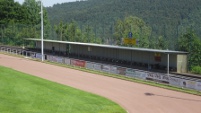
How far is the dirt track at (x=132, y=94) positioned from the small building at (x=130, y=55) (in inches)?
240

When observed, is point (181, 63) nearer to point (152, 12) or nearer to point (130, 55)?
point (130, 55)

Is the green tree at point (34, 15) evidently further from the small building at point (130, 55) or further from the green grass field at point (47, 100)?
the green grass field at point (47, 100)

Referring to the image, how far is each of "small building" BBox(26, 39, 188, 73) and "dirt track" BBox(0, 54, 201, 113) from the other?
6.10 m

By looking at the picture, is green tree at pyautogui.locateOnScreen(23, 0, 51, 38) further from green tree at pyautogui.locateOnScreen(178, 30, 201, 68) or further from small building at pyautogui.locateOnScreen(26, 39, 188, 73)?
green tree at pyautogui.locateOnScreen(178, 30, 201, 68)

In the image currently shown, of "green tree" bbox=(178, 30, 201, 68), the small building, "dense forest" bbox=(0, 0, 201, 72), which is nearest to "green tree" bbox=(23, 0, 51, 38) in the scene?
"dense forest" bbox=(0, 0, 201, 72)

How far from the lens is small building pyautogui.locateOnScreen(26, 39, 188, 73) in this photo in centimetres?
3274

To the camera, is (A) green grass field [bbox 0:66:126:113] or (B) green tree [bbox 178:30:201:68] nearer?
(A) green grass field [bbox 0:66:126:113]

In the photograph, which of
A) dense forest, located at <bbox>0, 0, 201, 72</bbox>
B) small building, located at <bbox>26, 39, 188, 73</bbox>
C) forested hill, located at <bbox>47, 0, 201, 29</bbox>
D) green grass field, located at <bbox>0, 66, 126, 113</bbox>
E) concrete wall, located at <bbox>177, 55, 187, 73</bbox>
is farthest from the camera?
forested hill, located at <bbox>47, 0, 201, 29</bbox>

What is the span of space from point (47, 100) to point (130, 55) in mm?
22154

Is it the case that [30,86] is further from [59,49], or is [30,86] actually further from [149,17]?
[149,17]

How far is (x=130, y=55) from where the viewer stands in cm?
3988

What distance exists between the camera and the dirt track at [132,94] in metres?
19.1

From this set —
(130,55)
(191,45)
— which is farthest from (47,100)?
(191,45)

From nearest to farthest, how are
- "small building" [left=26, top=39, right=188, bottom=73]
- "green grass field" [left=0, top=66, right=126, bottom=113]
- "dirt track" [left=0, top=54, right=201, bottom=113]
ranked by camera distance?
1. "green grass field" [left=0, top=66, right=126, bottom=113]
2. "dirt track" [left=0, top=54, right=201, bottom=113]
3. "small building" [left=26, top=39, right=188, bottom=73]
